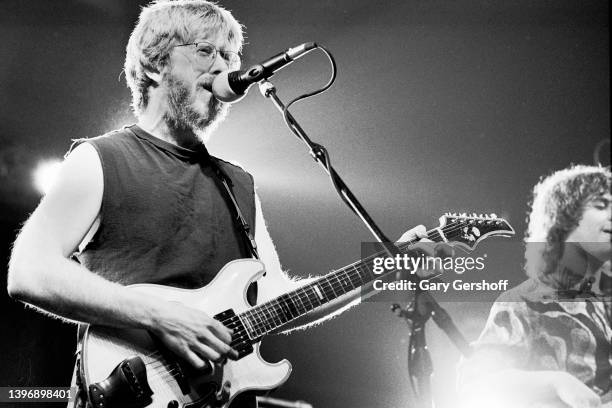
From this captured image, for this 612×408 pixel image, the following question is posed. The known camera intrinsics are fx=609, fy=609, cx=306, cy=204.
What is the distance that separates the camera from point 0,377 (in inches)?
79.1

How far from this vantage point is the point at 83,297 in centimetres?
157

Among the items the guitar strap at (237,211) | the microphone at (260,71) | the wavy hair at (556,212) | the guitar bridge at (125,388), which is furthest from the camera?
the wavy hair at (556,212)

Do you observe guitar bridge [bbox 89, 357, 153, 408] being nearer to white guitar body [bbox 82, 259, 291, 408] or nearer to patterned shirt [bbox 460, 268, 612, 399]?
white guitar body [bbox 82, 259, 291, 408]

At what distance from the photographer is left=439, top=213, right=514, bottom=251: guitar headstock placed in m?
2.09

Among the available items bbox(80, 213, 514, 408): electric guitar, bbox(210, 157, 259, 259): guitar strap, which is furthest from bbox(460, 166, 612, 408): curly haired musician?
bbox(210, 157, 259, 259): guitar strap

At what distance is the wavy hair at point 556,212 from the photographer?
2139 mm

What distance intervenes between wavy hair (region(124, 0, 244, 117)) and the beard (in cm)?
9

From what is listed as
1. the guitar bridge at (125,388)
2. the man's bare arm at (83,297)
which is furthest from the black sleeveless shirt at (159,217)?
the guitar bridge at (125,388)

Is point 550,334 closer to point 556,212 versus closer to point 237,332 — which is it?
point 556,212

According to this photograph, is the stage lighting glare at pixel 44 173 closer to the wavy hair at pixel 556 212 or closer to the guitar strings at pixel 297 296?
the guitar strings at pixel 297 296

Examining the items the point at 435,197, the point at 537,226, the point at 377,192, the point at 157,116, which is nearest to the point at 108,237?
the point at 157,116

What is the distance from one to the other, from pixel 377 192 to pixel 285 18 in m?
0.71

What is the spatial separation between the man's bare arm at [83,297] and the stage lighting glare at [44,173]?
44 cm

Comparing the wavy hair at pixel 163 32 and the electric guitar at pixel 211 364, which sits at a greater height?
the wavy hair at pixel 163 32
